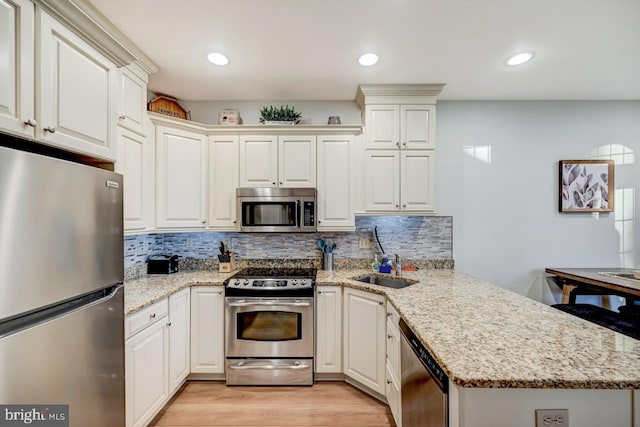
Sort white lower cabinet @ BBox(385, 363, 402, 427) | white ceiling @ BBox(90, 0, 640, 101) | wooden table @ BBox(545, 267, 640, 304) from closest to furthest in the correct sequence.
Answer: white ceiling @ BBox(90, 0, 640, 101) < white lower cabinet @ BBox(385, 363, 402, 427) < wooden table @ BBox(545, 267, 640, 304)

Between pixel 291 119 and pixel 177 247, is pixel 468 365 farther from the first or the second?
pixel 177 247

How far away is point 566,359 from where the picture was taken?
1.06 m

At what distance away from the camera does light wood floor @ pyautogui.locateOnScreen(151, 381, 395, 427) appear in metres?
2.04

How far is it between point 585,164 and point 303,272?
312 cm

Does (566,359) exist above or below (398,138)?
below

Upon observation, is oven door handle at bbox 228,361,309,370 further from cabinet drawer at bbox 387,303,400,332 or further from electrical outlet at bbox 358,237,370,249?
electrical outlet at bbox 358,237,370,249

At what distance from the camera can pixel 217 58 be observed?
219 cm

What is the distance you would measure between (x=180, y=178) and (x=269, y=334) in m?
1.62

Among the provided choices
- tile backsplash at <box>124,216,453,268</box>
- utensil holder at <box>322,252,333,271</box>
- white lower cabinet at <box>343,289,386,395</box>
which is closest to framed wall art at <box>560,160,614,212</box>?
tile backsplash at <box>124,216,453,268</box>

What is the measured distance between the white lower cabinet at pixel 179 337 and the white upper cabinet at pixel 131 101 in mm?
1359

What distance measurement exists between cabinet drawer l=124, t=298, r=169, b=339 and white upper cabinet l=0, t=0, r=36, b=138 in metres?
1.11

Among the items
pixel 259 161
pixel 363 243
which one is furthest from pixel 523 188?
pixel 259 161

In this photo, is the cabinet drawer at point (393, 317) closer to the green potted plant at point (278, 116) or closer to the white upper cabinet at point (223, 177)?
the white upper cabinet at point (223, 177)

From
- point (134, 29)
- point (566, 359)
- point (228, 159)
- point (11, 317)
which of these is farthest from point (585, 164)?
point (11, 317)
